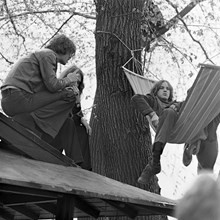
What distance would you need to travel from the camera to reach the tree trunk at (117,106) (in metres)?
6.42

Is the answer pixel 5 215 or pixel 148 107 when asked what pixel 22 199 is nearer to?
pixel 5 215

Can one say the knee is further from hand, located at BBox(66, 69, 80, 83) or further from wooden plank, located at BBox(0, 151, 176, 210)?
wooden plank, located at BBox(0, 151, 176, 210)

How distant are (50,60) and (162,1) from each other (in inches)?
223

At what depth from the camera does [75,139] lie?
5086 millimetres

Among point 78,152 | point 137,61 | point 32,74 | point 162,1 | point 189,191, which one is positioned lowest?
point 189,191

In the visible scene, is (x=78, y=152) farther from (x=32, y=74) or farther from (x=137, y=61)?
(x=137, y=61)

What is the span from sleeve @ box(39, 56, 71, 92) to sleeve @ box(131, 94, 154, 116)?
3.24 feet

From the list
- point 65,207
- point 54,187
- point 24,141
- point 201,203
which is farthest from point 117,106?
point 201,203

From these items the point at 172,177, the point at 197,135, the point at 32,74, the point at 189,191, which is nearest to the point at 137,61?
the point at 197,135

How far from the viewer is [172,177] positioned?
44.1ft

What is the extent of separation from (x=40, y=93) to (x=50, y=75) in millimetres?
171

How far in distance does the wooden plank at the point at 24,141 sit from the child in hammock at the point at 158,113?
3.56 ft

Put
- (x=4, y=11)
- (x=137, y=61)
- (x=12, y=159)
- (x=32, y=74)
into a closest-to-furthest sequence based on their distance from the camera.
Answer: (x=12, y=159)
(x=32, y=74)
(x=137, y=61)
(x=4, y=11)

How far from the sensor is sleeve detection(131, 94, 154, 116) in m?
5.46
